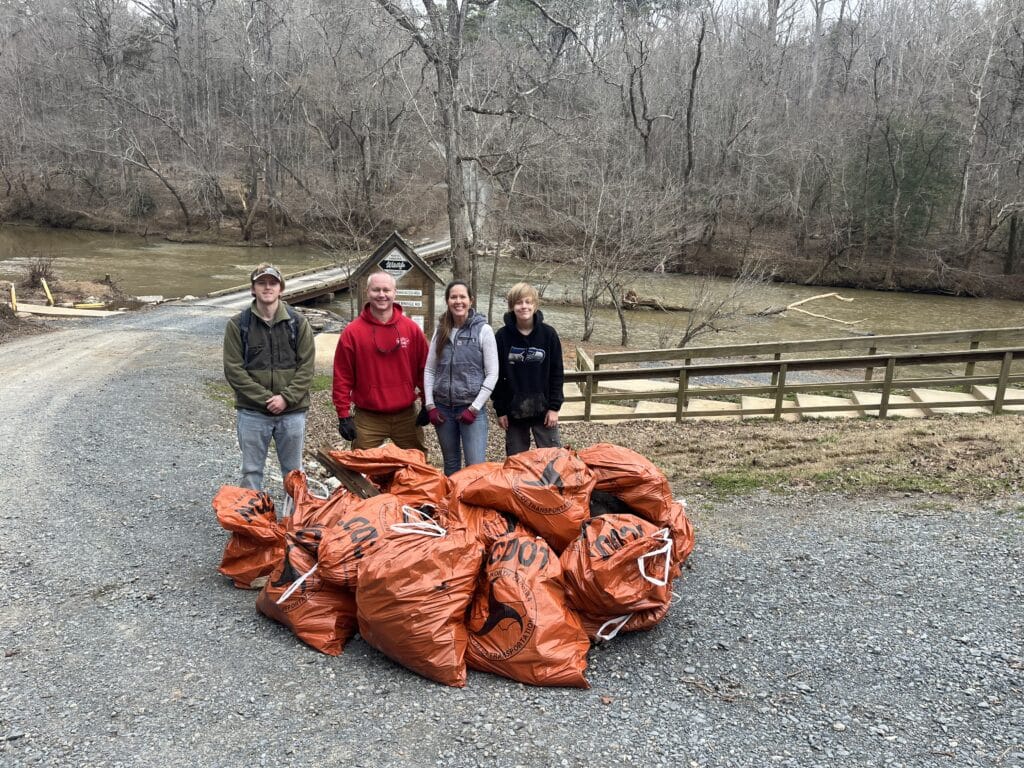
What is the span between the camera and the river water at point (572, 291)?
766 inches

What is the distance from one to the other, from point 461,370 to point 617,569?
1.62 metres

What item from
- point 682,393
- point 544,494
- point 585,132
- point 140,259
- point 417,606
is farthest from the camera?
point 140,259

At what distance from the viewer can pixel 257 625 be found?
3.41m

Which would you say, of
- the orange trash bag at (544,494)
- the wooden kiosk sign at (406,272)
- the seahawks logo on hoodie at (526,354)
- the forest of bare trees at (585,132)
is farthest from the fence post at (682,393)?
the forest of bare trees at (585,132)

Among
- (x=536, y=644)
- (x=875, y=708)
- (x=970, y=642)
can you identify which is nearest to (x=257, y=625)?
(x=536, y=644)

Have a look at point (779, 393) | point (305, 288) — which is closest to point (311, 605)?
point (779, 393)

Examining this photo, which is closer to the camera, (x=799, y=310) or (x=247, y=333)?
(x=247, y=333)

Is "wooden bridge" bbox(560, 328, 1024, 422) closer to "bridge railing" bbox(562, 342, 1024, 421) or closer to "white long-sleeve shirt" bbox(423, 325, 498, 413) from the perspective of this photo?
"bridge railing" bbox(562, 342, 1024, 421)

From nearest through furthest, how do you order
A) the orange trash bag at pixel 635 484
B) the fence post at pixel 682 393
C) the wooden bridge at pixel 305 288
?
the orange trash bag at pixel 635 484 → the fence post at pixel 682 393 → the wooden bridge at pixel 305 288

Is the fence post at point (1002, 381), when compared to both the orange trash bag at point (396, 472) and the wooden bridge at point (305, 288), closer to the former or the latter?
the orange trash bag at point (396, 472)

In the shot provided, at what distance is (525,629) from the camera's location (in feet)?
10.1

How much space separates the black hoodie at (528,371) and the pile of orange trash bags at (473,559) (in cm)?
73

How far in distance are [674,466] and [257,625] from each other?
13.9 ft

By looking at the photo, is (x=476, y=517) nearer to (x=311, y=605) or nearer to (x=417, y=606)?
(x=417, y=606)
